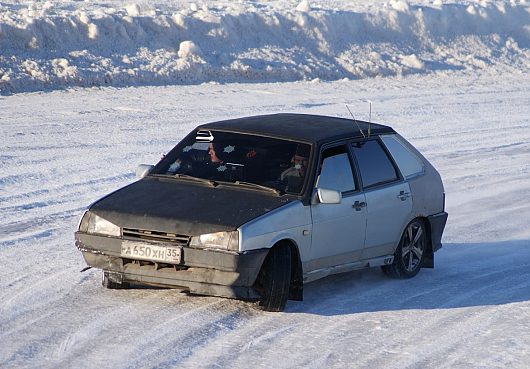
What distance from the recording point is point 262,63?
2731 cm

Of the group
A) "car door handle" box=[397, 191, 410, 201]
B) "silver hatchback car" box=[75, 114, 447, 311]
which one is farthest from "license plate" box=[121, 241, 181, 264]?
"car door handle" box=[397, 191, 410, 201]

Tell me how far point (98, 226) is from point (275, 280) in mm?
1311

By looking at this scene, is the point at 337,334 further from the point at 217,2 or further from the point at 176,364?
the point at 217,2

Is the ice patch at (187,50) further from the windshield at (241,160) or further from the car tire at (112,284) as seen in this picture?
the car tire at (112,284)

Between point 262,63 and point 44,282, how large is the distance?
18329 mm

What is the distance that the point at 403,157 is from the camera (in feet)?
34.1

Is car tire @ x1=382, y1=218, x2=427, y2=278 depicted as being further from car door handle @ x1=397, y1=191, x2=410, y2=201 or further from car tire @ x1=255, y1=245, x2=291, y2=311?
car tire @ x1=255, y1=245, x2=291, y2=311

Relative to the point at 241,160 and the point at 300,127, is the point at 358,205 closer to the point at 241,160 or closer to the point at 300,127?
the point at 300,127

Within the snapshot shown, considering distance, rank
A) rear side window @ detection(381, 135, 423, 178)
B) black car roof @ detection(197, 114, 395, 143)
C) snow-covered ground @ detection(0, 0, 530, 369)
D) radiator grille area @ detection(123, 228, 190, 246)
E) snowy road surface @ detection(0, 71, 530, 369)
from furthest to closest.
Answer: rear side window @ detection(381, 135, 423, 178), black car roof @ detection(197, 114, 395, 143), radiator grille area @ detection(123, 228, 190, 246), snow-covered ground @ detection(0, 0, 530, 369), snowy road surface @ detection(0, 71, 530, 369)

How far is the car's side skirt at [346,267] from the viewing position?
29.7ft

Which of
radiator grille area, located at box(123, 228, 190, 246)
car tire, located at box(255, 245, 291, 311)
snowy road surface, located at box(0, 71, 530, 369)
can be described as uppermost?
radiator grille area, located at box(123, 228, 190, 246)

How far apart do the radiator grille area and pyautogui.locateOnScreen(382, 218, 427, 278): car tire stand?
91.9 inches

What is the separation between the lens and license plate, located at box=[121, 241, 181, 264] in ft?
27.5

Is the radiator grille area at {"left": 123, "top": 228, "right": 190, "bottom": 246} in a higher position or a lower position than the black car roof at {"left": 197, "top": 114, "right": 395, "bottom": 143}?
lower
